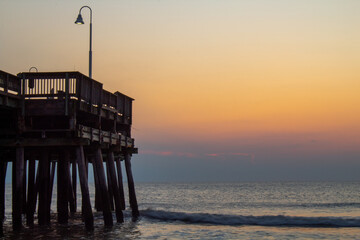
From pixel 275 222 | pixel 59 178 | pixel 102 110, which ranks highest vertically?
pixel 102 110

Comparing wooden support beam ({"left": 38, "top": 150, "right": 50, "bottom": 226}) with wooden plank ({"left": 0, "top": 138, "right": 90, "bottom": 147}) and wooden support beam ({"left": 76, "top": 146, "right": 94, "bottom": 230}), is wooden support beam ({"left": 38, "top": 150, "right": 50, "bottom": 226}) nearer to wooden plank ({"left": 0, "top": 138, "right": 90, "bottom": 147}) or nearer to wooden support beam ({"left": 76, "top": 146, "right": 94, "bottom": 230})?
wooden plank ({"left": 0, "top": 138, "right": 90, "bottom": 147})

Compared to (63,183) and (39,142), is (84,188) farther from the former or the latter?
(63,183)

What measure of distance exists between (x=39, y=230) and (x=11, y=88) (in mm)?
6941

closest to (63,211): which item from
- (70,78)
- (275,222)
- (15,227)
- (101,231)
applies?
(101,231)

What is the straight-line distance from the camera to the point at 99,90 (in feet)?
75.9

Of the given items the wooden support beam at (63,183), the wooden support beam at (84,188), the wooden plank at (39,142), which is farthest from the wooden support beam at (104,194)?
the wooden plank at (39,142)

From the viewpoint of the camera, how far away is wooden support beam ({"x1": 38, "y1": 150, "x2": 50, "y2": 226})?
22.3 meters

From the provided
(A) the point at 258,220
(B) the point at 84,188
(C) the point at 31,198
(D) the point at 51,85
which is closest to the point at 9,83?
(D) the point at 51,85

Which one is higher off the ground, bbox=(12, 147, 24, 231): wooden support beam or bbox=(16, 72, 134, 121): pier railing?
bbox=(16, 72, 134, 121): pier railing

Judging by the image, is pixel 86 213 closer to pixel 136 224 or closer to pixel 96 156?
pixel 96 156

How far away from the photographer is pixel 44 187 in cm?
2294

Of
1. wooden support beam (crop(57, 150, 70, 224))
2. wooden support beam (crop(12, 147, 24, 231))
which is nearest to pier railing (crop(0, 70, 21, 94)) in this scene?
wooden support beam (crop(12, 147, 24, 231))

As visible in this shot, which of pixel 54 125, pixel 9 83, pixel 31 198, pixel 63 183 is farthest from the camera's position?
pixel 31 198

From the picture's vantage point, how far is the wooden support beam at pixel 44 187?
22.3 metres
